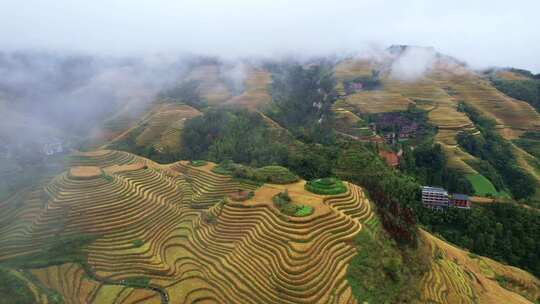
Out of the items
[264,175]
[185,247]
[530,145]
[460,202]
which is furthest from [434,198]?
[530,145]

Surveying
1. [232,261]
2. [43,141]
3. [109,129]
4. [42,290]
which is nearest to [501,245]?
[232,261]

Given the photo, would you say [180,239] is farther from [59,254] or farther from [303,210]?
[303,210]

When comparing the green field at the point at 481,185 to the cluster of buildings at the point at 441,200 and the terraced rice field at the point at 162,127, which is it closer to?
the cluster of buildings at the point at 441,200

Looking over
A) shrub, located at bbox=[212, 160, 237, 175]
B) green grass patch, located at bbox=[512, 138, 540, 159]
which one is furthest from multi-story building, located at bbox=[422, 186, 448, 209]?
green grass patch, located at bbox=[512, 138, 540, 159]

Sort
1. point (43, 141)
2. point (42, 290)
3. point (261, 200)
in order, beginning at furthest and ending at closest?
point (43, 141)
point (261, 200)
point (42, 290)

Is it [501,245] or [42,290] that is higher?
[42,290]

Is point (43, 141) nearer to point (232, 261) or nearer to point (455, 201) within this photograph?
point (232, 261)
